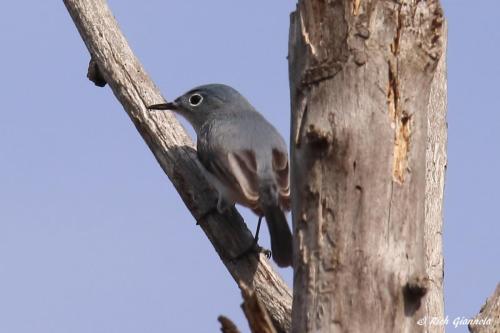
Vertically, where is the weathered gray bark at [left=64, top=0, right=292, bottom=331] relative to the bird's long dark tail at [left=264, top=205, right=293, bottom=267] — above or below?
above

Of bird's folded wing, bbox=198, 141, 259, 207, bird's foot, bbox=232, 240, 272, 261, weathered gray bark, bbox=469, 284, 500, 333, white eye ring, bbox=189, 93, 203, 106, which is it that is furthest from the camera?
white eye ring, bbox=189, 93, 203, 106

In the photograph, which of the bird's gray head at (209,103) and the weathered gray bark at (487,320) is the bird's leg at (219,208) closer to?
the bird's gray head at (209,103)

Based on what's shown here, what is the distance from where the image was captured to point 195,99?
31.3ft

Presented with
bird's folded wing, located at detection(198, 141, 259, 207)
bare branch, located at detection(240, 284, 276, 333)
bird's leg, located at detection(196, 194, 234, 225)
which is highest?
bird's folded wing, located at detection(198, 141, 259, 207)

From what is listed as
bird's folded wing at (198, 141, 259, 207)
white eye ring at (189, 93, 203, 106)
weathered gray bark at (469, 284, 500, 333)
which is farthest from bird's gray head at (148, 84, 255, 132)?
weathered gray bark at (469, 284, 500, 333)

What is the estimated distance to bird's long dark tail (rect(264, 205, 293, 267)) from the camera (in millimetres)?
7457

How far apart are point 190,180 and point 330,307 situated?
10.9ft

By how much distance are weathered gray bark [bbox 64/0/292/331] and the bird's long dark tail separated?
0.47ft

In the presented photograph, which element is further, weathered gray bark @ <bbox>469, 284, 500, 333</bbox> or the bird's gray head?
the bird's gray head

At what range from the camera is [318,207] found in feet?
15.9

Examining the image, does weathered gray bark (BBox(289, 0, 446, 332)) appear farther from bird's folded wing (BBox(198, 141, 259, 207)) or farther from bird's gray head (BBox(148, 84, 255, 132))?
bird's gray head (BBox(148, 84, 255, 132))

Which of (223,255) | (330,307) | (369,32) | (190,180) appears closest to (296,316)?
(330,307)

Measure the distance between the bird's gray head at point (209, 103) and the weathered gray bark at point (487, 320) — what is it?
3730mm

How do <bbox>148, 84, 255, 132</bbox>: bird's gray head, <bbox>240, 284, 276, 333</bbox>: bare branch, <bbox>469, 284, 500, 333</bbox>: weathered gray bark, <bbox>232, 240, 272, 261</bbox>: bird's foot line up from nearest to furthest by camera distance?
<bbox>240, 284, 276, 333</bbox>: bare branch
<bbox>469, 284, 500, 333</bbox>: weathered gray bark
<bbox>232, 240, 272, 261</bbox>: bird's foot
<bbox>148, 84, 255, 132</bbox>: bird's gray head
